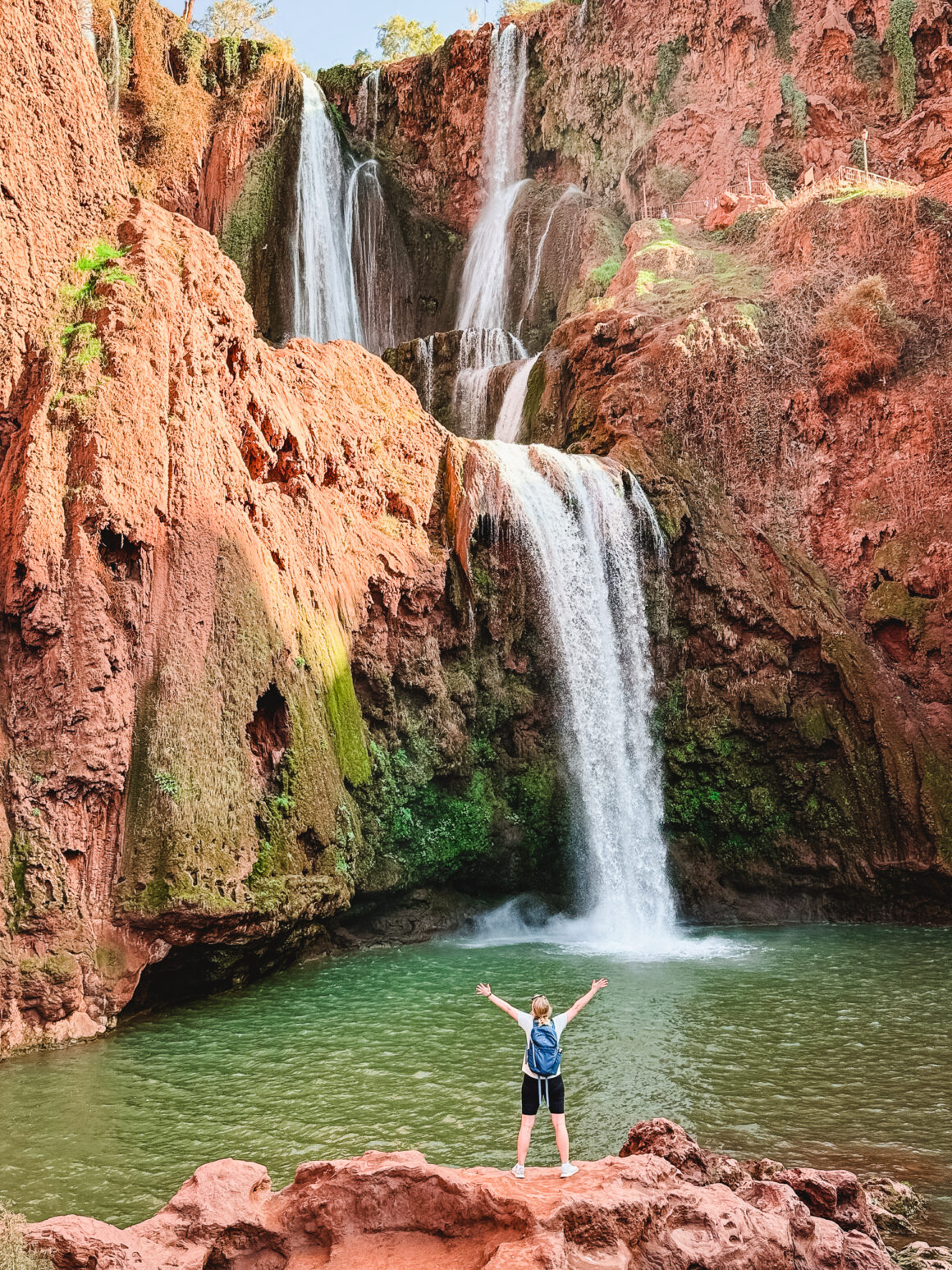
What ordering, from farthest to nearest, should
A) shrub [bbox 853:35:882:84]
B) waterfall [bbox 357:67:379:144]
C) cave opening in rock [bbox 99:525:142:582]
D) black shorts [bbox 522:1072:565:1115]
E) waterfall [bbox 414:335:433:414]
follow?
waterfall [bbox 357:67:379:144] → shrub [bbox 853:35:882:84] → waterfall [bbox 414:335:433:414] → cave opening in rock [bbox 99:525:142:582] → black shorts [bbox 522:1072:565:1115]

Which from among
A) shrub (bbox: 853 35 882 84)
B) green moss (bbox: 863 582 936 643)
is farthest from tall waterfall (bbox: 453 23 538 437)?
green moss (bbox: 863 582 936 643)

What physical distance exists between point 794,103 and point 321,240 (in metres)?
13.9

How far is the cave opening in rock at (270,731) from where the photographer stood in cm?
1283

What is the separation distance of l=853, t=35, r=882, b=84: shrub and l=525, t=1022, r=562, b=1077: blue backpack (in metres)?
30.2

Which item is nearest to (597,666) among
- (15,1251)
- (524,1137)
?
(524,1137)

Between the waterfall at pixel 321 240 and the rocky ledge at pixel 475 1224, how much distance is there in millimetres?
26029

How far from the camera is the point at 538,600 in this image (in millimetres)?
17641

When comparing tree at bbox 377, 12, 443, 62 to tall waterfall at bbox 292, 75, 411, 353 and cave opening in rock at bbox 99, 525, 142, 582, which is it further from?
cave opening in rock at bbox 99, 525, 142, 582

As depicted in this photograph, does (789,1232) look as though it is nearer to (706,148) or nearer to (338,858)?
(338,858)

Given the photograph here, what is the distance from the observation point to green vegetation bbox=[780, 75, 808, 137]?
92.7 feet

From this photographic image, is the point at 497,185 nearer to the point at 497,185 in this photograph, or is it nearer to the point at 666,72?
the point at 497,185

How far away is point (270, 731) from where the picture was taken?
42.9 ft

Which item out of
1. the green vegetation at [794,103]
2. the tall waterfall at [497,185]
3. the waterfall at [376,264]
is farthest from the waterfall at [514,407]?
the green vegetation at [794,103]

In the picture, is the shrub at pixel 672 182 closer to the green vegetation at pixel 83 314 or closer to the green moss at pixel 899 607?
the green moss at pixel 899 607
